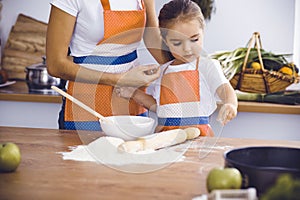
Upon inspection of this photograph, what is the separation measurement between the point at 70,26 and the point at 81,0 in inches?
3.8

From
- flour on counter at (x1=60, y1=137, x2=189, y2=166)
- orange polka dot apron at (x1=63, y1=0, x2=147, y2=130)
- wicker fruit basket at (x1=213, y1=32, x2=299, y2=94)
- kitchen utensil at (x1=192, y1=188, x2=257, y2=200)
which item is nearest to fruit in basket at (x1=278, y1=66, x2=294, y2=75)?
wicker fruit basket at (x1=213, y1=32, x2=299, y2=94)

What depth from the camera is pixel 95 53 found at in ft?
6.36

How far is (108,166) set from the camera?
55.2 inches

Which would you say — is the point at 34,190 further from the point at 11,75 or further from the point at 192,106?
the point at 11,75

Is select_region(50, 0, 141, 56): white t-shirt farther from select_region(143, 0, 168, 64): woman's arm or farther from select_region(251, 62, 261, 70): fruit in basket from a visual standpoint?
select_region(251, 62, 261, 70): fruit in basket

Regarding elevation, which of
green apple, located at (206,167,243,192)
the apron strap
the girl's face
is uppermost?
the apron strap

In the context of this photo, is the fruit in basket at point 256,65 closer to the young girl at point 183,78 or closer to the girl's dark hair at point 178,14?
the young girl at point 183,78

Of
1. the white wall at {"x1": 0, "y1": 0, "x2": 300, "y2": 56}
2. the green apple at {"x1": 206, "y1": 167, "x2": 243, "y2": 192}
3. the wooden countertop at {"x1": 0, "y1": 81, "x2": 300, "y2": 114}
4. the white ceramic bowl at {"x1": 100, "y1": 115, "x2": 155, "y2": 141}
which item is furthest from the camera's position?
the white wall at {"x1": 0, "y1": 0, "x2": 300, "y2": 56}

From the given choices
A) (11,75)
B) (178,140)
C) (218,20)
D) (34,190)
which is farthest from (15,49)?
(34,190)

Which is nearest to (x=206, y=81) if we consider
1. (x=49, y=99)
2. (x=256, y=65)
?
(x=256, y=65)

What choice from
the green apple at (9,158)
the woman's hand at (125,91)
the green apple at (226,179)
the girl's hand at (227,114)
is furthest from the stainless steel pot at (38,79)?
the green apple at (226,179)

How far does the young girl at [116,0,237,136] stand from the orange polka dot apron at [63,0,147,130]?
61 mm

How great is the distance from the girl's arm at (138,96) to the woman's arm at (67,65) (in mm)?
61

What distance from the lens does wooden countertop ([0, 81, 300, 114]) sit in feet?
9.06
